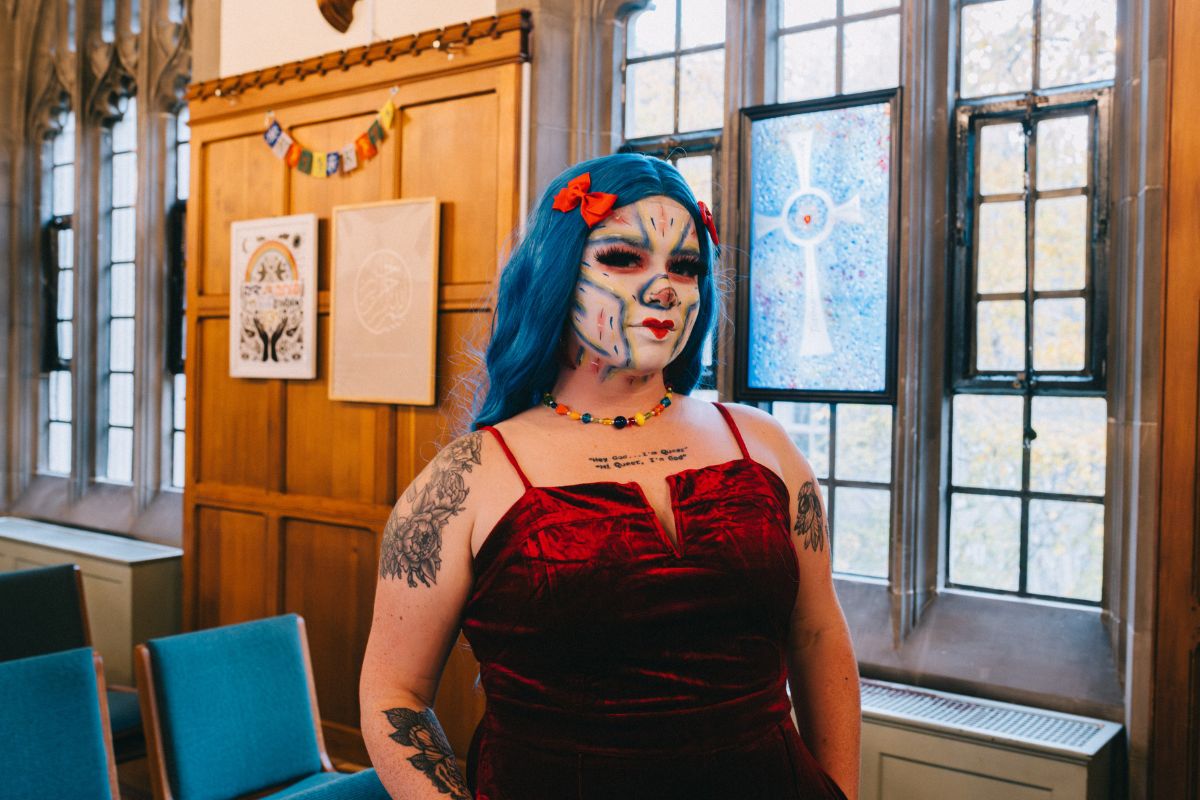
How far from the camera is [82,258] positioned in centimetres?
565

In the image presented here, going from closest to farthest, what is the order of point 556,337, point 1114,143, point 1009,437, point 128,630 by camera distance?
point 556,337 → point 1114,143 → point 1009,437 → point 128,630

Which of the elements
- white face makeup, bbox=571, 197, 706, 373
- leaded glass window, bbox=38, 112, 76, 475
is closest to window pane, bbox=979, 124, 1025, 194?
white face makeup, bbox=571, 197, 706, 373

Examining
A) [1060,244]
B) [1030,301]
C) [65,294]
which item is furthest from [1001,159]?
[65,294]

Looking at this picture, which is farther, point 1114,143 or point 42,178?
point 42,178

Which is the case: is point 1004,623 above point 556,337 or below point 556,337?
below

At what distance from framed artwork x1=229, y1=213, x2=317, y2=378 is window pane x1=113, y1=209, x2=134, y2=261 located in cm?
156

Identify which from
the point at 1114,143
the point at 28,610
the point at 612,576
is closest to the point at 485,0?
the point at 1114,143

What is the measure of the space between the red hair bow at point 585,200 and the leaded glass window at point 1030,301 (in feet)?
6.66

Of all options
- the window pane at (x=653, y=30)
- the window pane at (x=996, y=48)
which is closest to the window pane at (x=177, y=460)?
the window pane at (x=653, y=30)

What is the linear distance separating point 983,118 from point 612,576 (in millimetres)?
2409

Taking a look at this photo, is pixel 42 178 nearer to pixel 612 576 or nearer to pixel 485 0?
pixel 485 0

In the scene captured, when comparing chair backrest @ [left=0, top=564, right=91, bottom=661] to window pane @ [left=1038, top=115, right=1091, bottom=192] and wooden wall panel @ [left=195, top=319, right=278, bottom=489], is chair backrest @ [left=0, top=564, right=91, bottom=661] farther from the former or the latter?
window pane @ [left=1038, top=115, right=1091, bottom=192]

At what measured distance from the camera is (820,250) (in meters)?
3.26

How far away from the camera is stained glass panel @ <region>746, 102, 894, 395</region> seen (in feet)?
10.4
